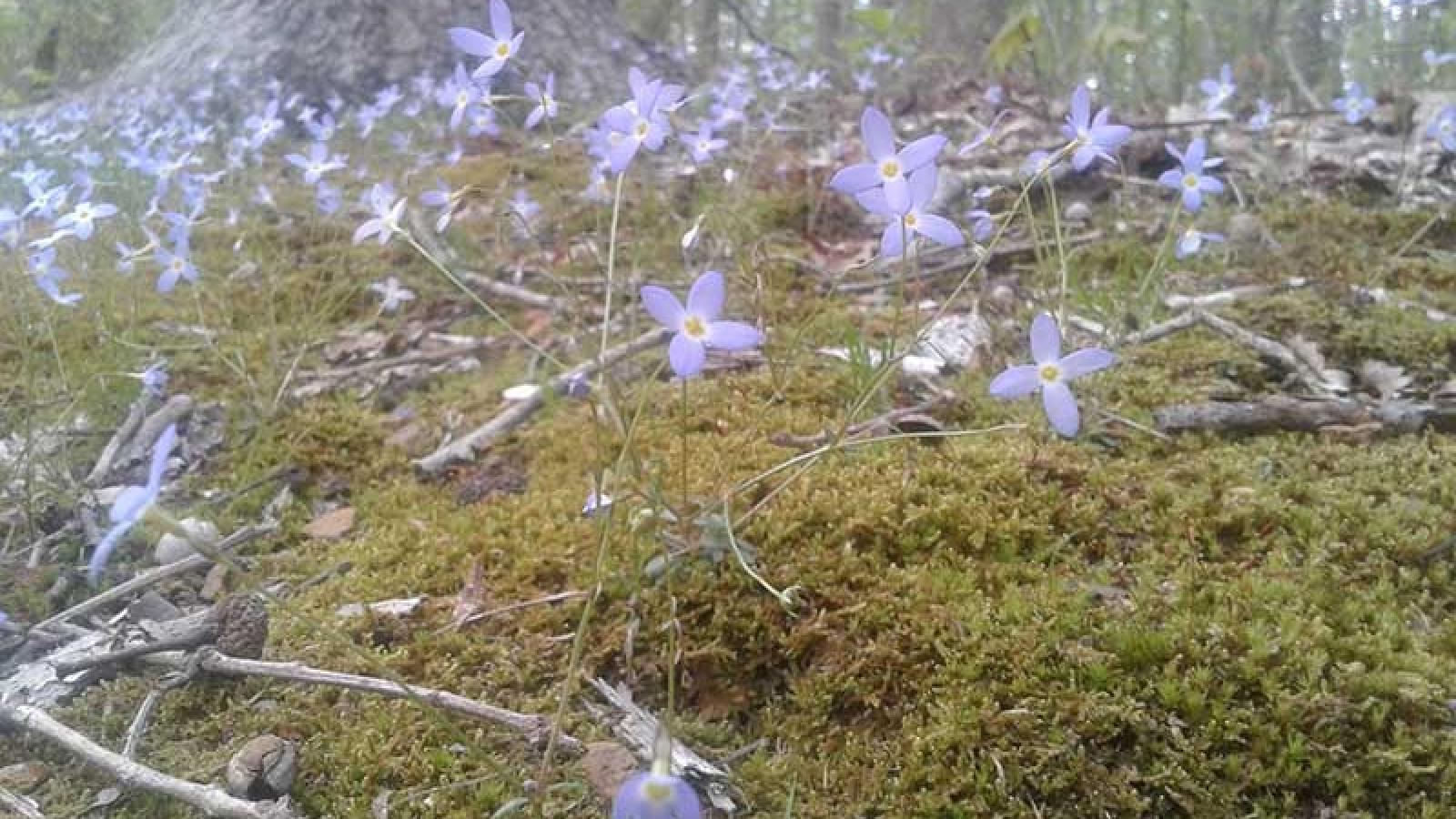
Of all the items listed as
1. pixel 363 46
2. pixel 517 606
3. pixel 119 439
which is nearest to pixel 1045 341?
pixel 517 606

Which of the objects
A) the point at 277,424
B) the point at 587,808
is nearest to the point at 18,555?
the point at 277,424

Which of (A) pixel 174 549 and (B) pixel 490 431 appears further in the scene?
(B) pixel 490 431

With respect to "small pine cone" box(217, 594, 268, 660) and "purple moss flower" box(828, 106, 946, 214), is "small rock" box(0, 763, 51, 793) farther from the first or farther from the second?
"purple moss flower" box(828, 106, 946, 214)

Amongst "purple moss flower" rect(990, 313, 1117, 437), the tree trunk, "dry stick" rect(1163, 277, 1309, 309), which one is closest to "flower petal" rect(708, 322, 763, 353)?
"purple moss flower" rect(990, 313, 1117, 437)

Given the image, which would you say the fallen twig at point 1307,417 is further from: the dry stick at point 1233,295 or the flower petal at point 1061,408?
the flower petal at point 1061,408

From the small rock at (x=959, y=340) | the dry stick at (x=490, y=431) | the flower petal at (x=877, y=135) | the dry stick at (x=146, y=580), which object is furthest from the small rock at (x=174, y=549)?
the small rock at (x=959, y=340)

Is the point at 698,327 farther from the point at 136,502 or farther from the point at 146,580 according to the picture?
the point at 146,580

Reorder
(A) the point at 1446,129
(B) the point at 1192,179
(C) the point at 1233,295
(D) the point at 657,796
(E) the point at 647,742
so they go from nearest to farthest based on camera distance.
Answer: (D) the point at 657,796, (E) the point at 647,742, (B) the point at 1192,179, (C) the point at 1233,295, (A) the point at 1446,129
